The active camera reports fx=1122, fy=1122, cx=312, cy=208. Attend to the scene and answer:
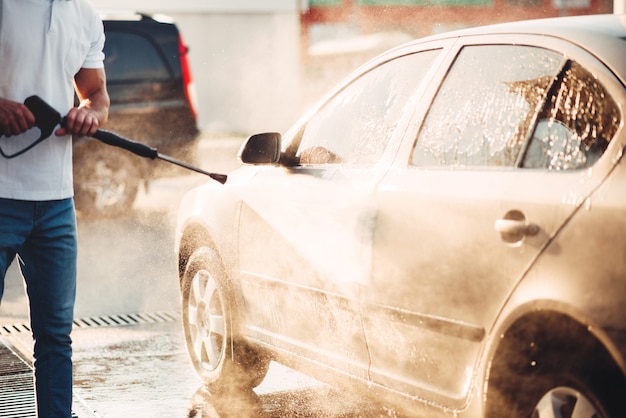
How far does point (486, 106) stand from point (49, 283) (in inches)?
63.1

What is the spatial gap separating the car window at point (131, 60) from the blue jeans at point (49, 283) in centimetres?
855

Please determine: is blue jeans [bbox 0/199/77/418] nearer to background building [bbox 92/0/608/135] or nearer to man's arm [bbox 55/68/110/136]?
man's arm [bbox 55/68/110/136]

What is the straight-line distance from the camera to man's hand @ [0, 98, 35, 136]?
355cm

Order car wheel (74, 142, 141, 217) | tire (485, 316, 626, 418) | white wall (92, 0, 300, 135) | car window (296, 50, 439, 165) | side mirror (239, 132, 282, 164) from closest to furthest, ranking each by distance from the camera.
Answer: tire (485, 316, 626, 418) → car window (296, 50, 439, 165) → side mirror (239, 132, 282, 164) → car wheel (74, 142, 141, 217) → white wall (92, 0, 300, 135)

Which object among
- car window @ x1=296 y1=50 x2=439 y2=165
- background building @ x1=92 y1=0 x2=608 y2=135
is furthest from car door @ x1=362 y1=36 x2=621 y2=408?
background building @ x1=92 y1=0 x2=608 y2=135

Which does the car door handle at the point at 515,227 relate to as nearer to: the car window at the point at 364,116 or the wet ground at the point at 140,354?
the car window at the point at 364,116

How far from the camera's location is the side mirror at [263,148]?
481cm

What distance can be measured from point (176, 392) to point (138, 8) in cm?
3392

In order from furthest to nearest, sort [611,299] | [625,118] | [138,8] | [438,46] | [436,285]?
[138,8]
[438,46]
[436,285]
[625,118]
[611,299]

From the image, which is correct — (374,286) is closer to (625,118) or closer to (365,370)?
(365,370)

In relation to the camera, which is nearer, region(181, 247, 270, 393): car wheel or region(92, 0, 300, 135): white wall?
region(181, 247, 270, 393): car wheel

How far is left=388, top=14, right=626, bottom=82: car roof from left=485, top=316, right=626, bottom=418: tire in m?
0.78

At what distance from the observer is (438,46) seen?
4172 millimetres

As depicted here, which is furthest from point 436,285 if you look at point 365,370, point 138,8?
point 138,8
